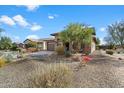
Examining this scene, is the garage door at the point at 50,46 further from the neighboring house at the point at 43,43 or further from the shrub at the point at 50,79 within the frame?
the shrub at the point at 50,79

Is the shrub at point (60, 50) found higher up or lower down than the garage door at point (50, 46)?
lower down

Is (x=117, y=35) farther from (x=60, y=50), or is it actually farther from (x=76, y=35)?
(x=60, y=50)

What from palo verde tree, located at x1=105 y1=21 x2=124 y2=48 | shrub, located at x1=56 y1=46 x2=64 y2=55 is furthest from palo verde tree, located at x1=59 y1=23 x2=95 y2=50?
palo verde tree, located at x1=105 y1=21 x2=124 y2=48

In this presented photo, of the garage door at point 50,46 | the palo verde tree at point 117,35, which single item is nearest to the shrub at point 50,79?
the garage door at point 50,46

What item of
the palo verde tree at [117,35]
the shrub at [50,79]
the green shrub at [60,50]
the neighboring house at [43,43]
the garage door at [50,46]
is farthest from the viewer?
the palo verde tree at [117,35]

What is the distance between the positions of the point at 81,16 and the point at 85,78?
220cm

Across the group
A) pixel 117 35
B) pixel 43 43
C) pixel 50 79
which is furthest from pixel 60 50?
pixel 50 79

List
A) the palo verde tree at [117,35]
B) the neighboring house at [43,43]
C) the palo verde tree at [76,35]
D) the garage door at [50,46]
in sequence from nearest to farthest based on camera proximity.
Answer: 1. the neighboring house at [43,43]
2. the garage door at [50,46]
3. the palo verde tree at [76,35]
4. the palo verde tree at [117,35]

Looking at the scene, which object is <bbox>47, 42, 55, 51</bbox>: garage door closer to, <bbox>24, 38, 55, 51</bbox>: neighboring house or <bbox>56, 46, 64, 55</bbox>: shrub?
<bbox>24, 38, 55, 51</bbox>: neighboring house

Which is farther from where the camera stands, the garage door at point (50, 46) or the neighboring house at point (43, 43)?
the garage door at point (50, 46)

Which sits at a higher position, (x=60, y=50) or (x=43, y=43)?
(x=43, y=43)

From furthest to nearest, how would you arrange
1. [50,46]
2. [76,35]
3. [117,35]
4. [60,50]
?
[117,35] → [76,35] → [60,50] → [50,46]
